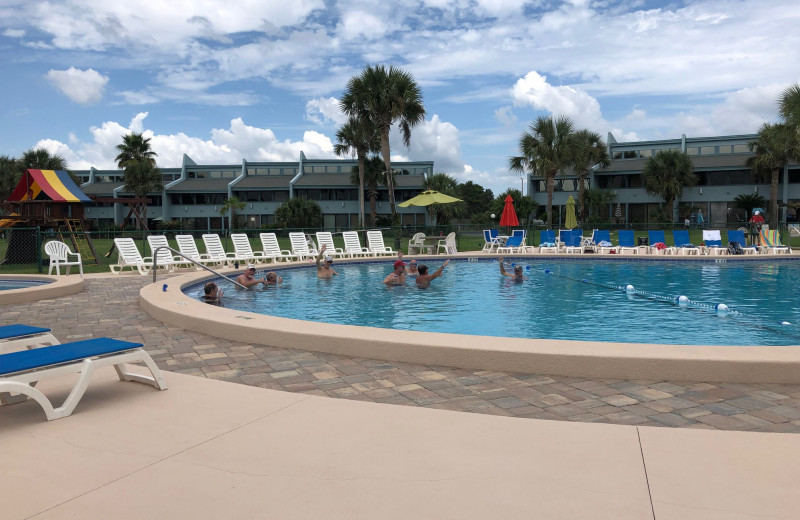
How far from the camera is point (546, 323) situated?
9641 mm

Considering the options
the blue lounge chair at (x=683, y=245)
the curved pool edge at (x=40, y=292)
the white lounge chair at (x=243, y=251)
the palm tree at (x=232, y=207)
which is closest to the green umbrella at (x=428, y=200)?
the white lounge chair at (x=243, y=251)

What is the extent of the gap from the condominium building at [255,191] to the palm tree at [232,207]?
0.68 meters

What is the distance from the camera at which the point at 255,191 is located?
164 feet

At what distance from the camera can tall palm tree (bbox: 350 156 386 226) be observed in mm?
44531

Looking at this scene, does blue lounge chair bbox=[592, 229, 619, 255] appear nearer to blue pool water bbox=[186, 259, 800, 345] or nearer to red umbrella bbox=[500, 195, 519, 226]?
red umbrella bbox=[500, 195, 519, 226]

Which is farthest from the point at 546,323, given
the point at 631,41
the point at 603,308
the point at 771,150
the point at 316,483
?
the point at 771,150

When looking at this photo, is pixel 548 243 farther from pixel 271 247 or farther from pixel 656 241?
pixel 271 247

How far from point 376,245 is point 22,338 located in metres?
17.4

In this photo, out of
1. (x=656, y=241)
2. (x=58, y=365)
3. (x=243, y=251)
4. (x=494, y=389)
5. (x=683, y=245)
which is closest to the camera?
(x=58, y=365)

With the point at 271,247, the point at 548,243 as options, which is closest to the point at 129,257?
the point at 271,247

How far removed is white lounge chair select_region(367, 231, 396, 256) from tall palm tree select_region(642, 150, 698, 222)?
1051 inches

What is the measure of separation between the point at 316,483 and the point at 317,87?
30840mm

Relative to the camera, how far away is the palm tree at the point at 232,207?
156ft

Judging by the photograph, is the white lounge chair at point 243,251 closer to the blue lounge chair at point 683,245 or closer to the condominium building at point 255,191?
the blue lounge chair at point 683,245
